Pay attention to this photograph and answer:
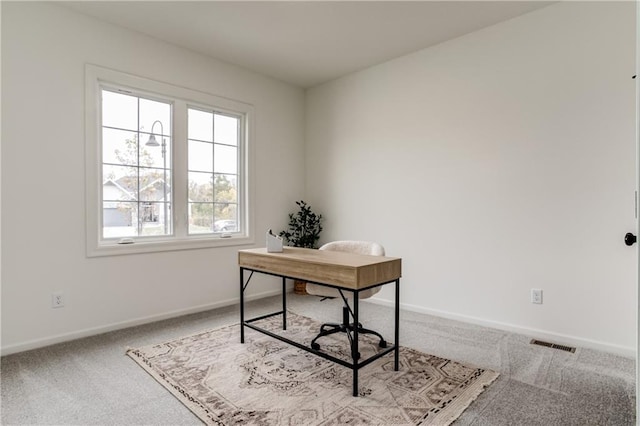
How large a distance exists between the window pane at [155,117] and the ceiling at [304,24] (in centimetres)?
64

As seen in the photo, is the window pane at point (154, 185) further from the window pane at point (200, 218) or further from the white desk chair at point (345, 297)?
the white desk chair at point (345, 297)

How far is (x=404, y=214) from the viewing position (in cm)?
393

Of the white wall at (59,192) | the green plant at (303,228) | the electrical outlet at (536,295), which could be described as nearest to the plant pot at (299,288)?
the green plant at (303,228)

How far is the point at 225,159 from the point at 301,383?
9.12 ft

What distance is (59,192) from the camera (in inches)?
115

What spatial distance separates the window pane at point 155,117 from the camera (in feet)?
11.5

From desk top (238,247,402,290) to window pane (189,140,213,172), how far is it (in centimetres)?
161

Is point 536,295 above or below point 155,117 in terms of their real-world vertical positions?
below

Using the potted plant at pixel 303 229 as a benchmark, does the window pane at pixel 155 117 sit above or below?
above

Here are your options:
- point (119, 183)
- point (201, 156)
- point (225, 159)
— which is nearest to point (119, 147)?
point (119, 183)

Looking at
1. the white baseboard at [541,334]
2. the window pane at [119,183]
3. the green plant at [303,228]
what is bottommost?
the white baseboard at [541,334]

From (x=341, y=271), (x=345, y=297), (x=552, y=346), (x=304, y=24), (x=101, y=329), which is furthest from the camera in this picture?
(x=304, y=24)

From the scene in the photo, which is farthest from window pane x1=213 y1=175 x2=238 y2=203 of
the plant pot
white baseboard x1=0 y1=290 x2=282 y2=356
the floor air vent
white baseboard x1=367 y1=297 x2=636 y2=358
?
the floor air vent

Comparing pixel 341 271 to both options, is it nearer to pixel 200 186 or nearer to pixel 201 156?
pixel 200 186
